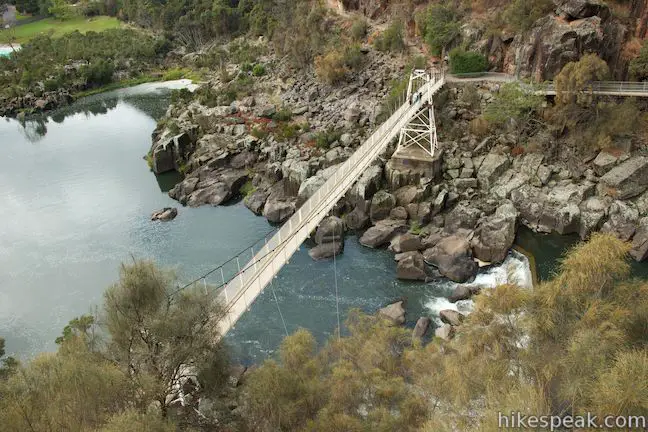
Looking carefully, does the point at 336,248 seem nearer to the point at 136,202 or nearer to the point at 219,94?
the point at 136,202

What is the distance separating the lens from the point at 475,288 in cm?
2103

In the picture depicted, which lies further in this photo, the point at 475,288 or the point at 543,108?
the point at 543,108

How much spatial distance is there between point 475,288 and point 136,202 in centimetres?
2253

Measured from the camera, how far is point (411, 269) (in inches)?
879

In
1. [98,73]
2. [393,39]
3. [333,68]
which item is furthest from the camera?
[98,73]

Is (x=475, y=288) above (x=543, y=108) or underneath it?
underneath

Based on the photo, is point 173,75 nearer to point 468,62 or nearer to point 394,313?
point 468,62

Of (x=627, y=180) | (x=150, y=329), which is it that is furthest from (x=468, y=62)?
(x=150, y=329)

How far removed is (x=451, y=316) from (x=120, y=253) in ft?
59.0

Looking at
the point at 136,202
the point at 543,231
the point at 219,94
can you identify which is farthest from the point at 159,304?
the point at 219,94

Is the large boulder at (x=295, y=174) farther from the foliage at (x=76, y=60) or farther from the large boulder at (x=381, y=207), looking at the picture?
the foliage at (x=76, y=60)

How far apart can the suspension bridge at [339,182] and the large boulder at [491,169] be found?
2939 mm

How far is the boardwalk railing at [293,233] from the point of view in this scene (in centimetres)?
1535

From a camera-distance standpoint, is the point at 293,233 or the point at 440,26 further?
the point at 440,26
